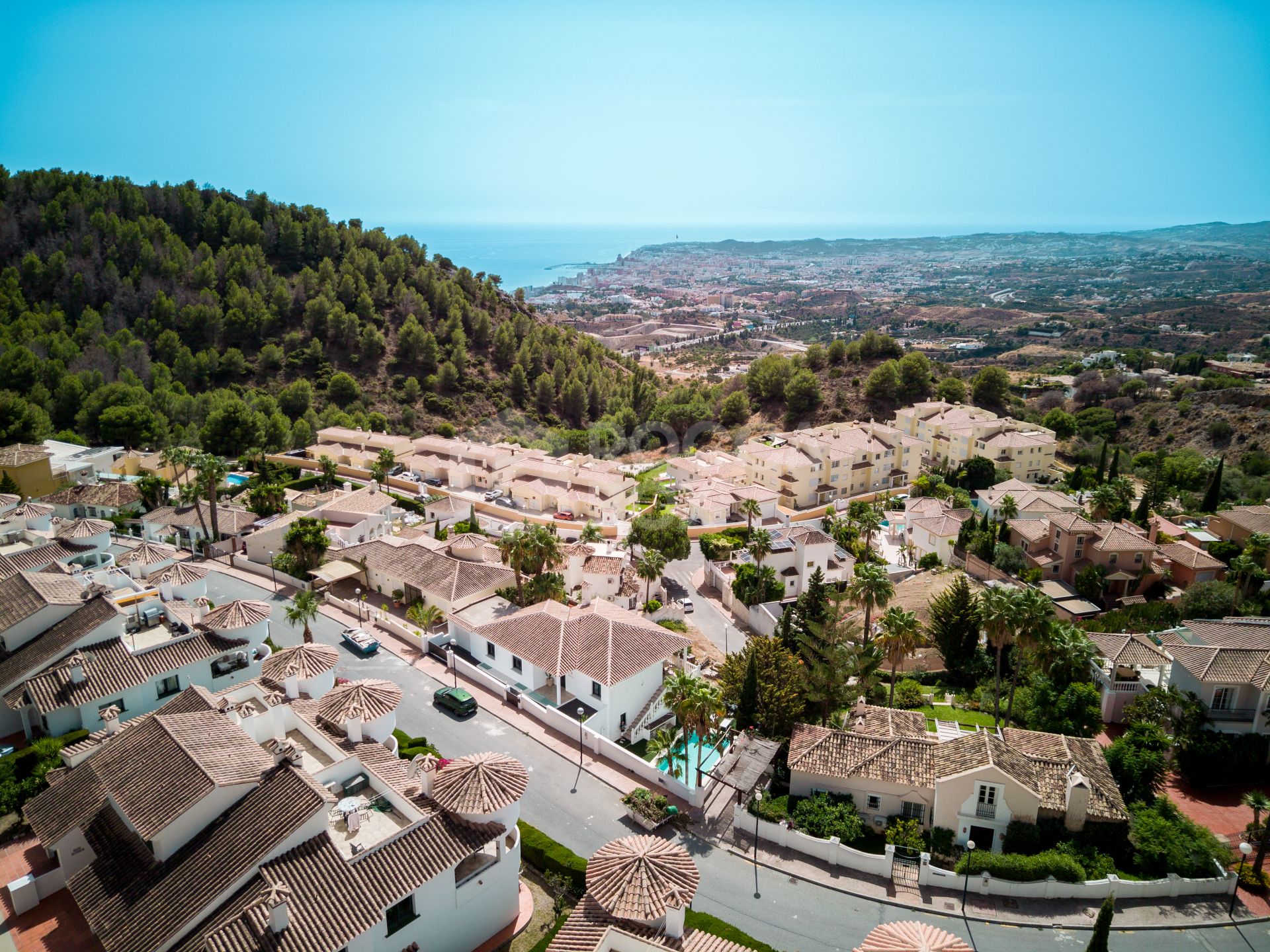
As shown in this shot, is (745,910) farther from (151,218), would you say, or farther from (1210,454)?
(151,218)

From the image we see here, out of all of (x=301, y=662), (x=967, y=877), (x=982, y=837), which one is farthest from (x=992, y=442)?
(x=301, y=662)

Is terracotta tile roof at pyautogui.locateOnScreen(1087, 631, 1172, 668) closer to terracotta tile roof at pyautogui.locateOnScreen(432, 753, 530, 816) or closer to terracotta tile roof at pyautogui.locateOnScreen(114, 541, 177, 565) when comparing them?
terracotta tile roof at pyautogui.locateOnScreen(432, 753, 530, 816)

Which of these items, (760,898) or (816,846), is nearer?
(760,898)

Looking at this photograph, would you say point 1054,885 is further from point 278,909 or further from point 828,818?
point 278,909

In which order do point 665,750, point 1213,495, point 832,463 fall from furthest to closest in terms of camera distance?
point 832,463 → point 1213,495 → point 665,750

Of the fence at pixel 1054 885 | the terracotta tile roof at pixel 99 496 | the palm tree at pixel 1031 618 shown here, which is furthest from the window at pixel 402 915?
the terracotta tile roof at pixel 99 496

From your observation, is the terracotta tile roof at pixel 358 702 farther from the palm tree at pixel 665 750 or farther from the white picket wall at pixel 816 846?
the white picket wall at pixel 816 846
